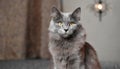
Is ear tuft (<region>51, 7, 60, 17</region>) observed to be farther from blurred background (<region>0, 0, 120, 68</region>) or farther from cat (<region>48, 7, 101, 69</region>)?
blurred background (<region>0, 0, 120, 68</region>)

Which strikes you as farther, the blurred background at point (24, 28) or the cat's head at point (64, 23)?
the blurred background at point (24, 28)

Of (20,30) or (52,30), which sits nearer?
(52,30)

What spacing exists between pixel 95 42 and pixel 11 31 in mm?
872

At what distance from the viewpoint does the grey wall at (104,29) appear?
263 centimetres

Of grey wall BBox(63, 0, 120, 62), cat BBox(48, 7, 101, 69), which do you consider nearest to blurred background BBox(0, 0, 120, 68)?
grey wall BBox(63, 0, 120, 62)

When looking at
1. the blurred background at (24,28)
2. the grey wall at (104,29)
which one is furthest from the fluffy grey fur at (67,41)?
the grey wall at (104,29)

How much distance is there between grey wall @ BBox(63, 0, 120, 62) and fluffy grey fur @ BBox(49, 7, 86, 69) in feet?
4.71

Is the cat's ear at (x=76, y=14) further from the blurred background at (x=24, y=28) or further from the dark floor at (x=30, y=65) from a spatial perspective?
the blurred background at (x=24, y=28)

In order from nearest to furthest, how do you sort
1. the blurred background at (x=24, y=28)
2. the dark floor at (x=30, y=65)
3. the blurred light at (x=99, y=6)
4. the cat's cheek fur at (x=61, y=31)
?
the cat's cheek fur at (x=61, y=31) < the dark floor at (x=30, y=65) < the blurred background at (x=24, y=28) < the blurred light at (x=99, y=6)

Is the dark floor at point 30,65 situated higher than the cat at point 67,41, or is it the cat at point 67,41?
the cat at point 67,41

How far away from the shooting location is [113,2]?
8.63ft

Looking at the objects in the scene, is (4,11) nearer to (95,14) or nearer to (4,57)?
(4,57)

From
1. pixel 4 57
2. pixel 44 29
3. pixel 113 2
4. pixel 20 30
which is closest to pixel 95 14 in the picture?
pixel 113 2

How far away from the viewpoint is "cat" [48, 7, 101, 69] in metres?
1.14
